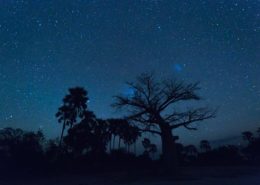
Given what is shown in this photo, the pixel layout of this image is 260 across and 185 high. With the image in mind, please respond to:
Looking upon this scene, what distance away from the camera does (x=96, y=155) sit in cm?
4206

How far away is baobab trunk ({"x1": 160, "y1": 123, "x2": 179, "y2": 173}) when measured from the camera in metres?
20.1

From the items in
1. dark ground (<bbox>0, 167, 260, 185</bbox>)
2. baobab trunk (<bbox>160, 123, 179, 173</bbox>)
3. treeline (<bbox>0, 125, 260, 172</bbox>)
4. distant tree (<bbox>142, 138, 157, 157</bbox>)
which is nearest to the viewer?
dark ground (<bbox>0, 167, 260, 185</bbox>)

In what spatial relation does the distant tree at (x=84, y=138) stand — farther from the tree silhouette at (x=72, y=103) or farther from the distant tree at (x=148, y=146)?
the distant tree at (x=148, y=146)

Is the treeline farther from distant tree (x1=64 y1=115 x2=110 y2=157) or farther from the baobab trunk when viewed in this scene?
the baobab trunk

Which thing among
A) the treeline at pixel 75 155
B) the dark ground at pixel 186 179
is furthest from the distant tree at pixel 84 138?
the dark ground at pixel 186 179

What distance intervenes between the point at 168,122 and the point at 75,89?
76.4 feet

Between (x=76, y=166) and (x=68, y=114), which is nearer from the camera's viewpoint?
(x=76, y=166)

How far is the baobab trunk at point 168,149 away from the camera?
20.1 meters

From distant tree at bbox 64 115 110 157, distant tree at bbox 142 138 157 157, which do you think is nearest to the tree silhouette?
distant tree at bbox 64 115 110 157

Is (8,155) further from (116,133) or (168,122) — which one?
(168,122)

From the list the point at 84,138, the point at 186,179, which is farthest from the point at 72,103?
the point at 186,179

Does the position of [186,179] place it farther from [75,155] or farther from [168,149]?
[75,155]

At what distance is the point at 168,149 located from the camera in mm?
20266

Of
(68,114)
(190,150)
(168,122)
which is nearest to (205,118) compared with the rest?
(168,122)
